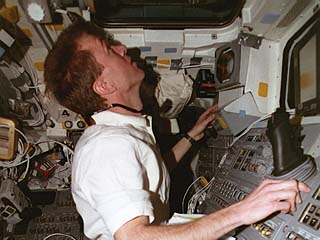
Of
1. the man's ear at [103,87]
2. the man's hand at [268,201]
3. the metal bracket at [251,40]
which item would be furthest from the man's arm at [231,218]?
the metal bracket at [251,40]

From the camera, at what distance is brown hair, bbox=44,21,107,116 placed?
1.58 m

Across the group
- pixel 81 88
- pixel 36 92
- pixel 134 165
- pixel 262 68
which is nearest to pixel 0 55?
pixel 36 92

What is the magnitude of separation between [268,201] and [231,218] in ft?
0.41

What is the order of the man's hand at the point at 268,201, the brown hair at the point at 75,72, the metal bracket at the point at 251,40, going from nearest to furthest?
the man's hand at the point at 268,201 < the brown hair at the point at 75,72 < the metal bracket at the point at 251,40

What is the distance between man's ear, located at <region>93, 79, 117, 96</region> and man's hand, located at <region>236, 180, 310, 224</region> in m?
0.80

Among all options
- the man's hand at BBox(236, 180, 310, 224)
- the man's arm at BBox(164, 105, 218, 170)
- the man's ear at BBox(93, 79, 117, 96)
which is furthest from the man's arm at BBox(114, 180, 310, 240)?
the man's arm at BBox(164, 105, 218, 170)

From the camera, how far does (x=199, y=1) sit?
203 cm

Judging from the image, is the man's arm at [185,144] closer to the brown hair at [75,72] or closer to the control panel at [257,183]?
the control panel at [257,183]

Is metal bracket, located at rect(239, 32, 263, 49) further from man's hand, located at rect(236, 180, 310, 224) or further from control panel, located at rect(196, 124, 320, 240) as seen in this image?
man's hand, located at rect(236, 180, 310, 224)

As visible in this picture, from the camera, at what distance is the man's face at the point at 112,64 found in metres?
1.61

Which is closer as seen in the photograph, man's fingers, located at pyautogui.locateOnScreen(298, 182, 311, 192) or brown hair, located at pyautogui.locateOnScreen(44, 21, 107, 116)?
man's fingers, located at pyautogui.locateOnScreen(298, 182, 311, 192)

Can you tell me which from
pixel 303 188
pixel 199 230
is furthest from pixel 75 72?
pixel 303 188

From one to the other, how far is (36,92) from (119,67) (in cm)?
107

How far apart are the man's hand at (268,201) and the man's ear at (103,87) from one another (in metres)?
0.80
